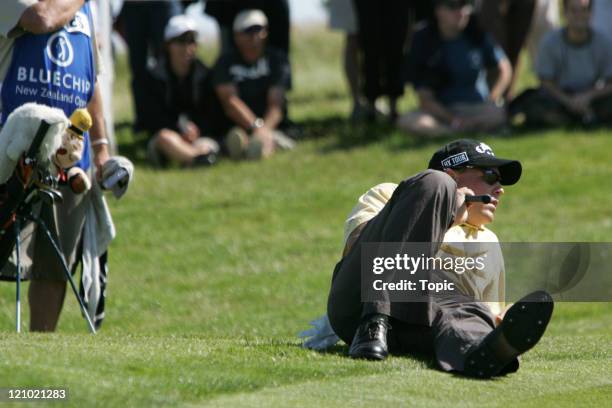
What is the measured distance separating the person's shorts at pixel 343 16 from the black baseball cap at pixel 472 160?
911 cm

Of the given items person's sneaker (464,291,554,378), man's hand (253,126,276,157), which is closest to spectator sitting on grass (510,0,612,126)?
man's hand (253,126,276,157)

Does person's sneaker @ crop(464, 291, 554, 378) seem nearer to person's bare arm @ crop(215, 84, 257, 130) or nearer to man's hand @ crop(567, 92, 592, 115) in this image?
person's bare arm @ crop(215, 84, 257, 130)

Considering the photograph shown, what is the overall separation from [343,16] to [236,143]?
2.42 m

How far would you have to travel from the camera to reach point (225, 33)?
15.7m

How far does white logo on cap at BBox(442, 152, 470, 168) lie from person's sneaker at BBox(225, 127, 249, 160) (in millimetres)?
7635

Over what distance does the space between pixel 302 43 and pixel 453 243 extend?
1835 cm

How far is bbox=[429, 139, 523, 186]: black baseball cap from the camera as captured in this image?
701 cm

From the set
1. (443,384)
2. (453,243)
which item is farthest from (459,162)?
(443,384)

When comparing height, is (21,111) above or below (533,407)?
above

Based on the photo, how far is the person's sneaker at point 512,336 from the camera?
5980mm

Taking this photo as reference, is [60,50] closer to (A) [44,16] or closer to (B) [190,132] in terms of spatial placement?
(A) [44,16]

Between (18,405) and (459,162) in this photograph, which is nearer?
(18,405)

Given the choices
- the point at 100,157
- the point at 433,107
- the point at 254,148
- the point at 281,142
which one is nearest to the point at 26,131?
the point at 100,157

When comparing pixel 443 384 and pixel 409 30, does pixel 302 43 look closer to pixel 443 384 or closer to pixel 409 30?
pixel 409 30
